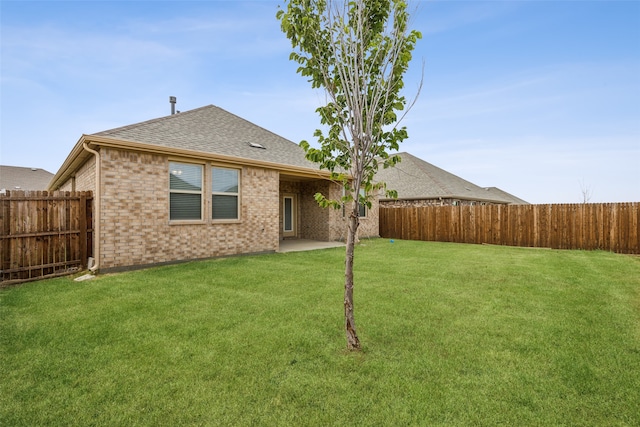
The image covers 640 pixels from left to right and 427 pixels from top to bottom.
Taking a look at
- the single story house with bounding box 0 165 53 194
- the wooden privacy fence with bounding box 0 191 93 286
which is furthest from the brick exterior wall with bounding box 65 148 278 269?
the single story house with bounding box 0 165 53 194

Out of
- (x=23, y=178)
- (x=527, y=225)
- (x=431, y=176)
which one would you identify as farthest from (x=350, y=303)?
(x=23, y=178)

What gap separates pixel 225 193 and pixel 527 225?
12.9 meters

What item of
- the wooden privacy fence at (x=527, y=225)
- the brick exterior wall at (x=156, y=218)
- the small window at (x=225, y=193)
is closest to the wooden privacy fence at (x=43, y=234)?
the brick exterior wall at (x=156, y=218)

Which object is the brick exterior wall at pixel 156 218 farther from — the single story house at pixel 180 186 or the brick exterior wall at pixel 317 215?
the brick exterior wall at pixel 317 215

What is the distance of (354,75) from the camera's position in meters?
3.10

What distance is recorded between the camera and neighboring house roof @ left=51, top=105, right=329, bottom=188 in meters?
7.46

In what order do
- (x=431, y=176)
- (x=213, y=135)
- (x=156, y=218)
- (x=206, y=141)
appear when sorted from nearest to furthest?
(x=156, y=218), (x=206, y=141), (x=213, y=135), (x=431, y=176)

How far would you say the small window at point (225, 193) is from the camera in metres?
8.90

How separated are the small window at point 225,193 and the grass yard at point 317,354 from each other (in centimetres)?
334

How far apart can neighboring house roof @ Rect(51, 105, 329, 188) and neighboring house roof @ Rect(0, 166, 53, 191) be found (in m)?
18.4

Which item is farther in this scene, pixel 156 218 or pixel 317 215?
pixel 317 215

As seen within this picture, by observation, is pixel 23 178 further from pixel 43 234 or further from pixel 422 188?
pixel 422 188

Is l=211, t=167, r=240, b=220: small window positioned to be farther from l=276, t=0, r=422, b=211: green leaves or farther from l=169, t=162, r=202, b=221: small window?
l=276, t=0, r=422, b=211: green leaves

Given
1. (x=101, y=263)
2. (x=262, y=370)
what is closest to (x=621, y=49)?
(x=262, y=370)
